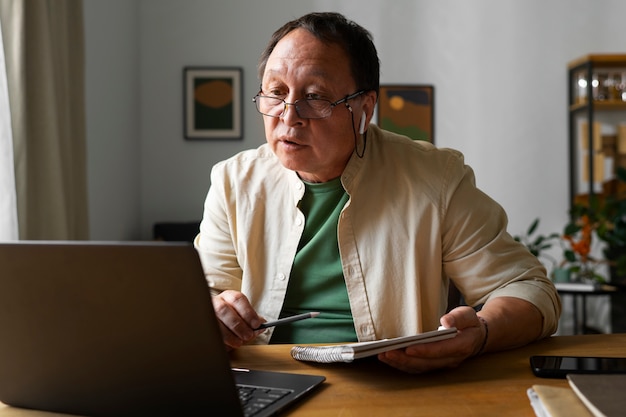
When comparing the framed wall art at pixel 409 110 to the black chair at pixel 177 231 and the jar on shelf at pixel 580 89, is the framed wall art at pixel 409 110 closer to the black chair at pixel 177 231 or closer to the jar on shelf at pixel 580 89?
the jar on shelf at pixel 580 89

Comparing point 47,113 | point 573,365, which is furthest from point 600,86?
point 573,365

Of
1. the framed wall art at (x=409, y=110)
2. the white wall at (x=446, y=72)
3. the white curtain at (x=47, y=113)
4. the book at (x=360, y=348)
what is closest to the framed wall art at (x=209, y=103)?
the white wall at (x=446, y=72)

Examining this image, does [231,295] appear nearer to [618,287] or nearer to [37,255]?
[37,255]

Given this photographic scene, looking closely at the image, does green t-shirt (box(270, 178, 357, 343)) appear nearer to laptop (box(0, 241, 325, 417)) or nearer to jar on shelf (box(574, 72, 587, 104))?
laptop (box(0, 241, 325, 417))

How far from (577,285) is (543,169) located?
0.95m

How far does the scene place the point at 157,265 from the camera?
71 cm

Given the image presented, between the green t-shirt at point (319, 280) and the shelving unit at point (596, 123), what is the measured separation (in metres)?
3.01

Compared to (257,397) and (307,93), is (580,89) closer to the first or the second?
(307,93)

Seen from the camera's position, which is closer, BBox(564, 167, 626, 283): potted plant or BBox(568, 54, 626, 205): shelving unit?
BBox(564, 167, 626, 283): potted plant

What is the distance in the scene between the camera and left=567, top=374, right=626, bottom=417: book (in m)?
0.75

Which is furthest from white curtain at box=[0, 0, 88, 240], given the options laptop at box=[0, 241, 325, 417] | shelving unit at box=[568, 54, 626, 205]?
shelving unit at box=[568, 54, 626, 205]

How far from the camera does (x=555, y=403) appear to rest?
816mm

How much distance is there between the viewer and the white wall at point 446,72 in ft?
14.2

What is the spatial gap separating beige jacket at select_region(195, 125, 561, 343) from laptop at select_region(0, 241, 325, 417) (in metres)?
0.67
